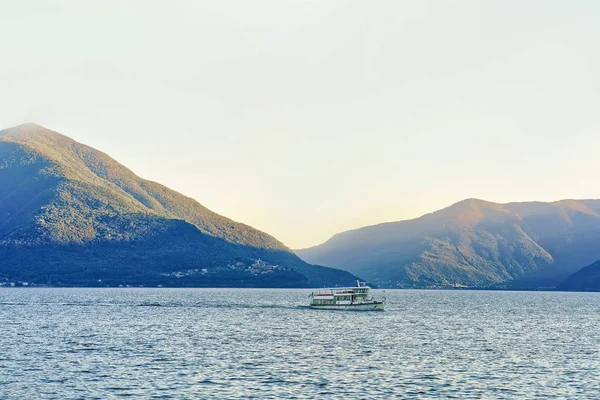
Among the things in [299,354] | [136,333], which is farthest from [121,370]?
[136,333]

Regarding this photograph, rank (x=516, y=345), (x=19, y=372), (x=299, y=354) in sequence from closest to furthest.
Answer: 1. (x=19, y=372)
2. (x=299, y=354)
3. (x=516, y=345)

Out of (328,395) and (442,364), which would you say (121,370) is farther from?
(442,364)

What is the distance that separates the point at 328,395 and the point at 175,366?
1051 inches

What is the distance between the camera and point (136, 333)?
135375 mm

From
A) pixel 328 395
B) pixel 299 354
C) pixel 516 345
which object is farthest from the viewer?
pixel 516 345

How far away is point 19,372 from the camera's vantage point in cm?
8450

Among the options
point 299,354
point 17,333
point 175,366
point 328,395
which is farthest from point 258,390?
point 17,333

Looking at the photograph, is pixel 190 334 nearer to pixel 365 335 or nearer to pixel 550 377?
pixel 365 335

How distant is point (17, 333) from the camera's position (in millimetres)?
132250

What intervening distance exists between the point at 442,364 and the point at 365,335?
43.9m

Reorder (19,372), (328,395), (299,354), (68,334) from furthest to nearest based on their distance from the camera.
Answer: (68,334), (299,354), (19,372), (328,395)

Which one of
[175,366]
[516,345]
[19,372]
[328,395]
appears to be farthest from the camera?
[516,345]

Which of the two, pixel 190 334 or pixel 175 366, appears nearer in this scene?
pixel 175 366

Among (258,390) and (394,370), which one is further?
(394,370)
